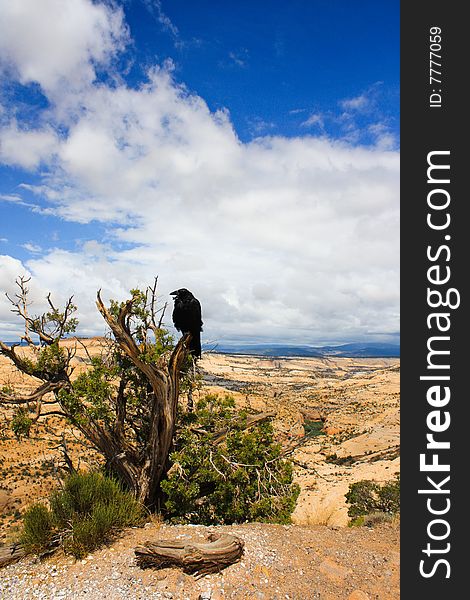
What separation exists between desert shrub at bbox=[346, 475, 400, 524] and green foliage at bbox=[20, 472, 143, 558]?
9376 millimetres

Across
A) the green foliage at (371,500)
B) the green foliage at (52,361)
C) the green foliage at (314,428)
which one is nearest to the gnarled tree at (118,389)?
the green foliage at (52,361)

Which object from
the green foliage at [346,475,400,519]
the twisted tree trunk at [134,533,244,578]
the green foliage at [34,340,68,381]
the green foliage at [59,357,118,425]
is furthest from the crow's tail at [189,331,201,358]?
the green foliage at [346,475,400,519]

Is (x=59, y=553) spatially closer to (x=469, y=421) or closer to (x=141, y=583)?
(x=141, y=583)

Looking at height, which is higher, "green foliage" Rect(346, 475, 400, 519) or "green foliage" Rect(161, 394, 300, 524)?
"green foliage" Rect(161, 394, 300, 524)

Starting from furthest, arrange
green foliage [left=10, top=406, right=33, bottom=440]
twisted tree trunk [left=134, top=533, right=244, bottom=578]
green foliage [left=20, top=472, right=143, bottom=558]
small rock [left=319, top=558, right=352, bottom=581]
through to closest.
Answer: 1. green foliage [left=10, top=406, right=33, bottom=440]
2. green foliage [left=20, top=472, right=143, bottom=558]
3. small rock [left=319, top=558, right=352, bottom=581]
4. twisted tree trunk [left=134, top=533, right=244, bottom=578]

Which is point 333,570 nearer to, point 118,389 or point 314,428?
point 118,389

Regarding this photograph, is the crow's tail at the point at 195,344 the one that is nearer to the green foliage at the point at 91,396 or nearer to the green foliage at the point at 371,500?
the green foliage at the point at 91,396

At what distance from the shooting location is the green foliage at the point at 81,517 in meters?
6.44

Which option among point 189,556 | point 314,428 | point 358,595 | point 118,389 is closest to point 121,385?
point 118,389

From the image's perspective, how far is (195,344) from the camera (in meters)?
9.35

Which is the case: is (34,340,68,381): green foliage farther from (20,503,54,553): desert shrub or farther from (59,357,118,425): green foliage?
(20,503,54,553): desert shrub

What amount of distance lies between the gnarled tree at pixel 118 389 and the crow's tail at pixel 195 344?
0.22 m

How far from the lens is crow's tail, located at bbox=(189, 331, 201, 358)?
9148 mm

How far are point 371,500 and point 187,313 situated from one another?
11.1 metres
